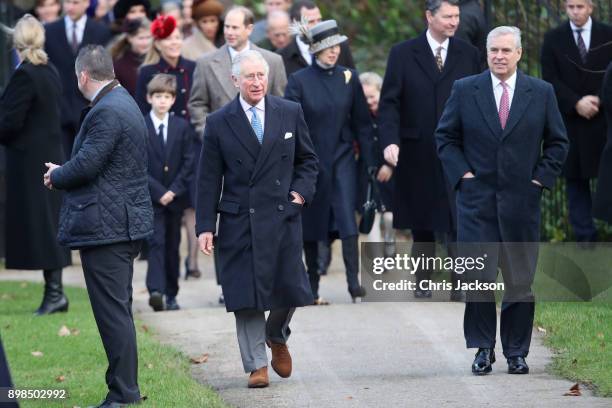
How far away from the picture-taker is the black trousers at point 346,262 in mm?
12453

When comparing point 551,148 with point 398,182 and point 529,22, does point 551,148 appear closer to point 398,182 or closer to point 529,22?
point 398,182

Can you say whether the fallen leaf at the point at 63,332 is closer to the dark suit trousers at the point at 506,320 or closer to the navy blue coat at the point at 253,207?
the navy blue coat at the point at 253,207

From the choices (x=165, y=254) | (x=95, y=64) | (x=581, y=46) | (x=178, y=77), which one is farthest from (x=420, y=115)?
(x=95, y=64)

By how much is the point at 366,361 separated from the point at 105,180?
234 centimetres

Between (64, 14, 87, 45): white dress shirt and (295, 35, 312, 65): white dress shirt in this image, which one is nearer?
(295, 35, 312, 65): white dress shirt

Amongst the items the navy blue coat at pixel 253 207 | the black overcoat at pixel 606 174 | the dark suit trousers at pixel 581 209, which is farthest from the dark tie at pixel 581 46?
the navy blue coat at pixel 253 207

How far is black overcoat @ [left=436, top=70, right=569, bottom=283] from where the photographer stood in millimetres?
9211

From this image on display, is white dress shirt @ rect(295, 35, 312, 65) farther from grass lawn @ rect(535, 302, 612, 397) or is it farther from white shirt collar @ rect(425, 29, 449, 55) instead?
grass lawn @ rect(535, 302, 612, 397)

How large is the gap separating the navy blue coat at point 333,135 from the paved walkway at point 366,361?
2.23ft

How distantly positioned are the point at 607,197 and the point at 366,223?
8.55 ft

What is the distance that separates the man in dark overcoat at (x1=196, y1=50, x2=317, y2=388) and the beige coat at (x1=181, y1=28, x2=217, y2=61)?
6.13m

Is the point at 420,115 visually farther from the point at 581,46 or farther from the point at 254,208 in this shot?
the point at 254,208

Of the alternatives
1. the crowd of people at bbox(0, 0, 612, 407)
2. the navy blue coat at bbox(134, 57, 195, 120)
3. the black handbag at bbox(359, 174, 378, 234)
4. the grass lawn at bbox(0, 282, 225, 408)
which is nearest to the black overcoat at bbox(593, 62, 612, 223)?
the crowd of people at bbox(0, 0, 612, 407)

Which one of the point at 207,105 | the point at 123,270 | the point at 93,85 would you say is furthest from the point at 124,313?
the point at 207,105
